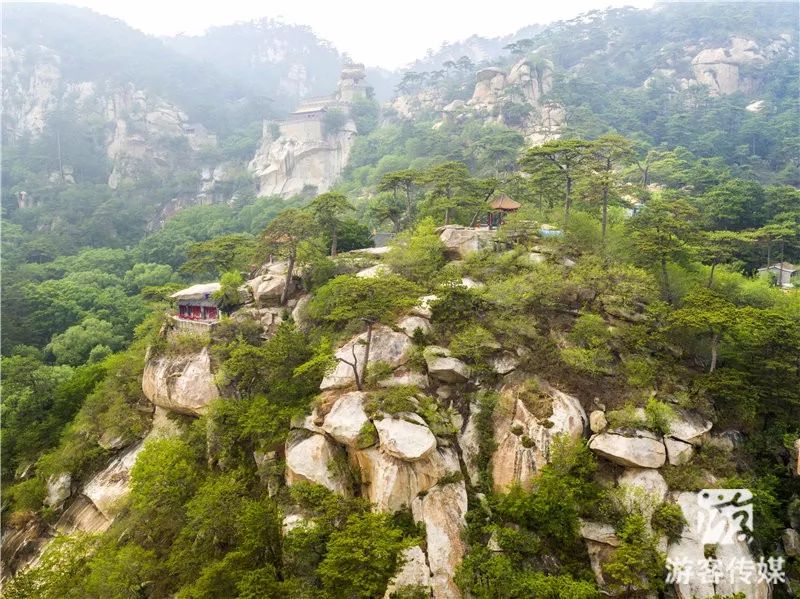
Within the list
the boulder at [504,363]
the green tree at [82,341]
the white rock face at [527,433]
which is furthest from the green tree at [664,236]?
the green tree at [82,341]

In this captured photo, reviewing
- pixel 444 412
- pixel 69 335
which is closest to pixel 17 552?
pixel 69 335

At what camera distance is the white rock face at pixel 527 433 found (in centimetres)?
1477

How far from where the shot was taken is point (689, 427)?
1462 centimetres

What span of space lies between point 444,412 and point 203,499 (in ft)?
28.5

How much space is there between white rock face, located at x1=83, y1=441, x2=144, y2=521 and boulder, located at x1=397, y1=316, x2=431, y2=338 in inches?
486

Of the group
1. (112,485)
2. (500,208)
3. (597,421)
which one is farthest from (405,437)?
(500,208)

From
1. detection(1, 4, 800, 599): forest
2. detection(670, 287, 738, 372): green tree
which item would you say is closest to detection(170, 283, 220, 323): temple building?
detection(1, 4, 800, 599): forest

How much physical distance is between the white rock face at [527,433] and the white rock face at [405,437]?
2686 millimetres

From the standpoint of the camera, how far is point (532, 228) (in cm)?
2283

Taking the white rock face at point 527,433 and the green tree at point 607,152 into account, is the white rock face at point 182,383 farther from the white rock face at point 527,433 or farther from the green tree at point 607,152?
the green tree at point 607,152

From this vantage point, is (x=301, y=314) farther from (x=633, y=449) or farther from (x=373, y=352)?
(x=633, y=449)

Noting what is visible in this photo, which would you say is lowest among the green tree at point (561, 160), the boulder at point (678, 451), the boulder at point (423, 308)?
the boulder at point (678, 451)

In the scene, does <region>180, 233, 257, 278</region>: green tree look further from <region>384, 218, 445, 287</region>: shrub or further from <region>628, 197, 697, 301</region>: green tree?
<region>628, 197, 697, 301</region>: green tree

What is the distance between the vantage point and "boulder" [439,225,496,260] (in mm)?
23328
